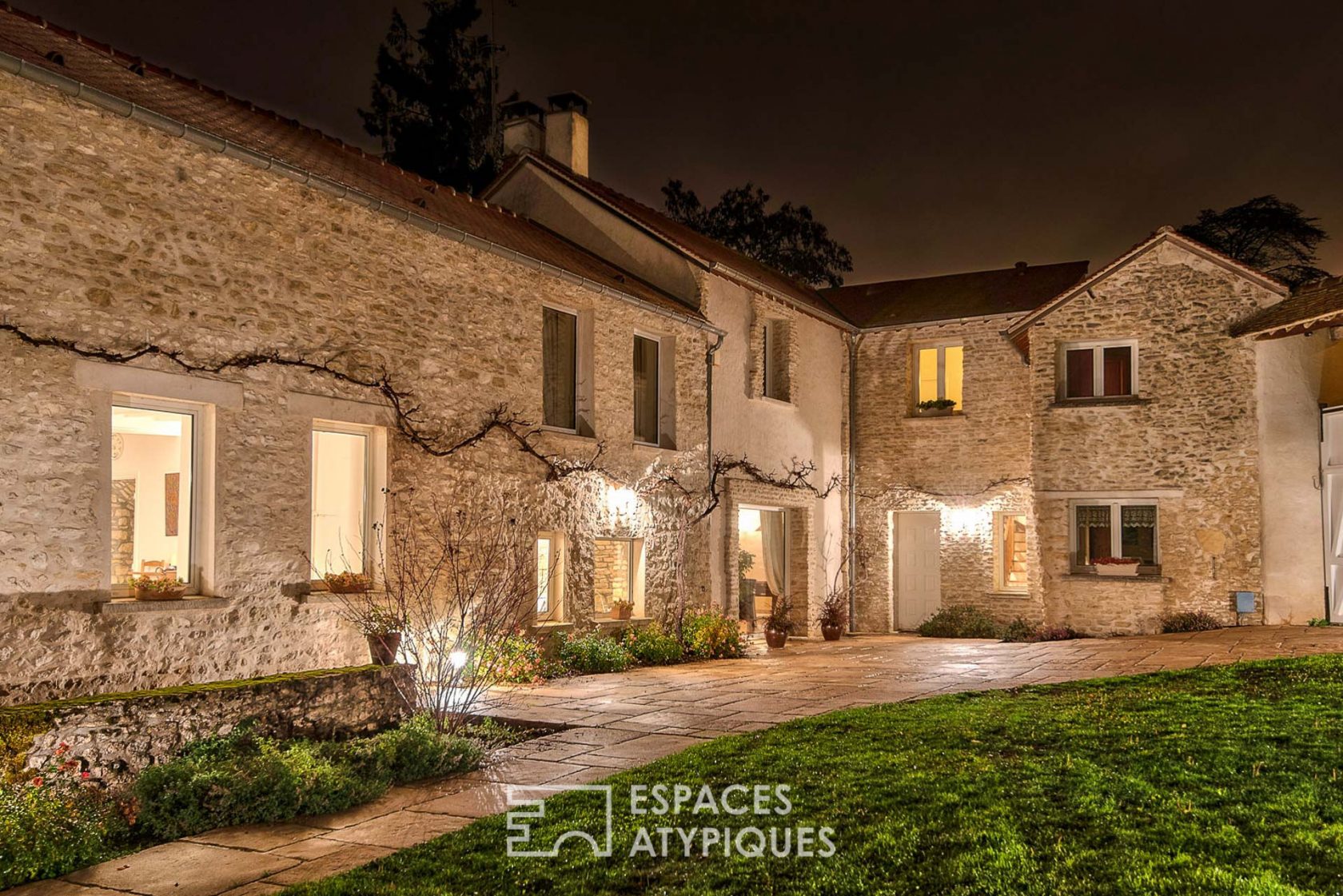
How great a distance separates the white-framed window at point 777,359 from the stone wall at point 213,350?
6.26 m

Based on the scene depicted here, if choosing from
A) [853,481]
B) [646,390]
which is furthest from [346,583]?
[853,481]

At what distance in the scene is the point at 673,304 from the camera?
603 inches

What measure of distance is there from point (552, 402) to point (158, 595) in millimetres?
5504

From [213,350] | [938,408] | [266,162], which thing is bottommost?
[213,350]

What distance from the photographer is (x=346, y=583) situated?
10.3 meters

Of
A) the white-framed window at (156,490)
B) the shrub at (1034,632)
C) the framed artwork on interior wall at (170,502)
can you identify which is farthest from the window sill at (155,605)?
the shrub at (1034,632)

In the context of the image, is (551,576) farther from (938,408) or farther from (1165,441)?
(1165,441)

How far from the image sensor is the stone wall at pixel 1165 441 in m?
16.4

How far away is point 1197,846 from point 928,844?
1236 millimetres

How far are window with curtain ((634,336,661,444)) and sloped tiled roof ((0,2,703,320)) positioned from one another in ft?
2.16

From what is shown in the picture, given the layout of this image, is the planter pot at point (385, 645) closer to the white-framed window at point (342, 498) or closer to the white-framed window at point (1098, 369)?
the white-framed window at point (342, 498)

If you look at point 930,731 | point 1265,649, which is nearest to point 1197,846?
point 930,731

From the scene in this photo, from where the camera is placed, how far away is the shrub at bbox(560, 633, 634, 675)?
12.5 meters

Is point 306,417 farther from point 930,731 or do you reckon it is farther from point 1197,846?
point 1197,846
